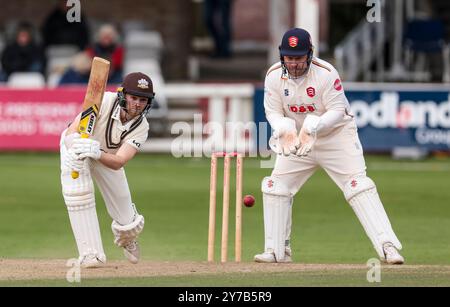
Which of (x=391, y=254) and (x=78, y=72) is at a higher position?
(x=78, y=72)

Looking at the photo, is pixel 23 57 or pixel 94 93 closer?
pixel 94 93

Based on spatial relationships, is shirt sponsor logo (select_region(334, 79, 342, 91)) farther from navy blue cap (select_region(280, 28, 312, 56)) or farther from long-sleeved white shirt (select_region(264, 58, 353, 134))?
navy blue cap (select_region(280, 28, 312, 56))

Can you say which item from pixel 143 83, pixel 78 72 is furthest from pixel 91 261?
pixel 78 72

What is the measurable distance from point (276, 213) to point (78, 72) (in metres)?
10.5

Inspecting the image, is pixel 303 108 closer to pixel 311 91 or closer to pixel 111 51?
pixel 311 91

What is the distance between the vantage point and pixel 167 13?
24.9 m

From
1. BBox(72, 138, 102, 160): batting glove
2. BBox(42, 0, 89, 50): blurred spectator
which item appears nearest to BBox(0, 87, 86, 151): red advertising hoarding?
BBox(42, 0, 89, 50): blurred spectator

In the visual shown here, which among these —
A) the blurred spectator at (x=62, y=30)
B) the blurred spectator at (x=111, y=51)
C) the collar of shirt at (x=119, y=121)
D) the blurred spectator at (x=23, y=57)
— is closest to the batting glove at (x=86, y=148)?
the collar of shirt at (x=119, y=121)

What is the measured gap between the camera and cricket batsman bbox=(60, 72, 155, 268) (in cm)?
1018

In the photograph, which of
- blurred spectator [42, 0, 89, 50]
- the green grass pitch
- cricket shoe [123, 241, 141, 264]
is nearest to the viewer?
the green grass pitch

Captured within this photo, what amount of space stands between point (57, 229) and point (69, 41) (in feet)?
29.7

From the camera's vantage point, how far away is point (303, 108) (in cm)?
1073
